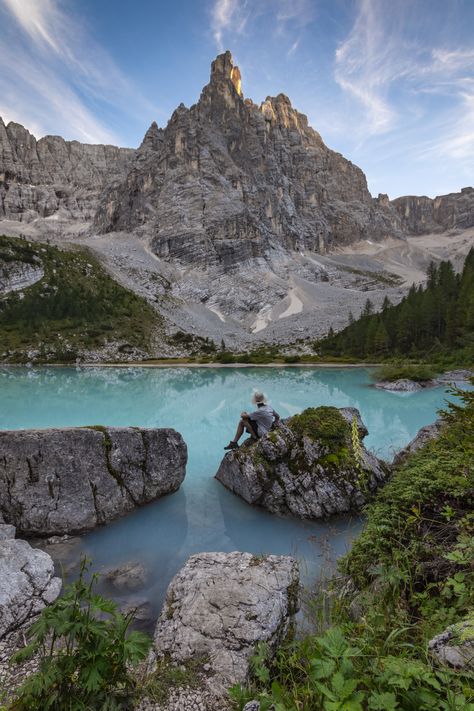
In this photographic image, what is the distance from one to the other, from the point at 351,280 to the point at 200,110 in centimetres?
11709

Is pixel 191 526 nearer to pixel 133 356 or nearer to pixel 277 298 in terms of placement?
pixel 133 356

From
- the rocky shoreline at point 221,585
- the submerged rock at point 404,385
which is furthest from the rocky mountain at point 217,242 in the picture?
the rocky shoreline at point 221,585

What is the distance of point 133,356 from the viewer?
3147 inches

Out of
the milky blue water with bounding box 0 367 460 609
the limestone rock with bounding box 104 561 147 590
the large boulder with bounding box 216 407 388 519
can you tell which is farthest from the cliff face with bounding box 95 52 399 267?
the limestone rock with bounding box 104 561 147 590

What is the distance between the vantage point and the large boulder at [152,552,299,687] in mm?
3457

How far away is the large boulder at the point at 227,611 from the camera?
11.3 ft

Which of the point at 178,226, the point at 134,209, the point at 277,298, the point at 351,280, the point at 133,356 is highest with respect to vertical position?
the point at 134,209

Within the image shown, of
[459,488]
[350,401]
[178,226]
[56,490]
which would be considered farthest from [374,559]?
[178,226]

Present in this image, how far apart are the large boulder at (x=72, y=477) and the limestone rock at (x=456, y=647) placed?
6.95 metres

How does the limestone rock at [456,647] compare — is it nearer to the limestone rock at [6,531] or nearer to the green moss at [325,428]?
the green moss at [325,428]

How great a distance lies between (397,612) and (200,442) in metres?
12.1

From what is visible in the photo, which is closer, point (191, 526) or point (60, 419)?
point (191, 526)

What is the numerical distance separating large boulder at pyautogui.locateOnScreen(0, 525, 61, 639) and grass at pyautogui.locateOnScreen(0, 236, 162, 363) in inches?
2904

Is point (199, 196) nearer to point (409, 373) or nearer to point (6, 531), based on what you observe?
point (409, 373)
